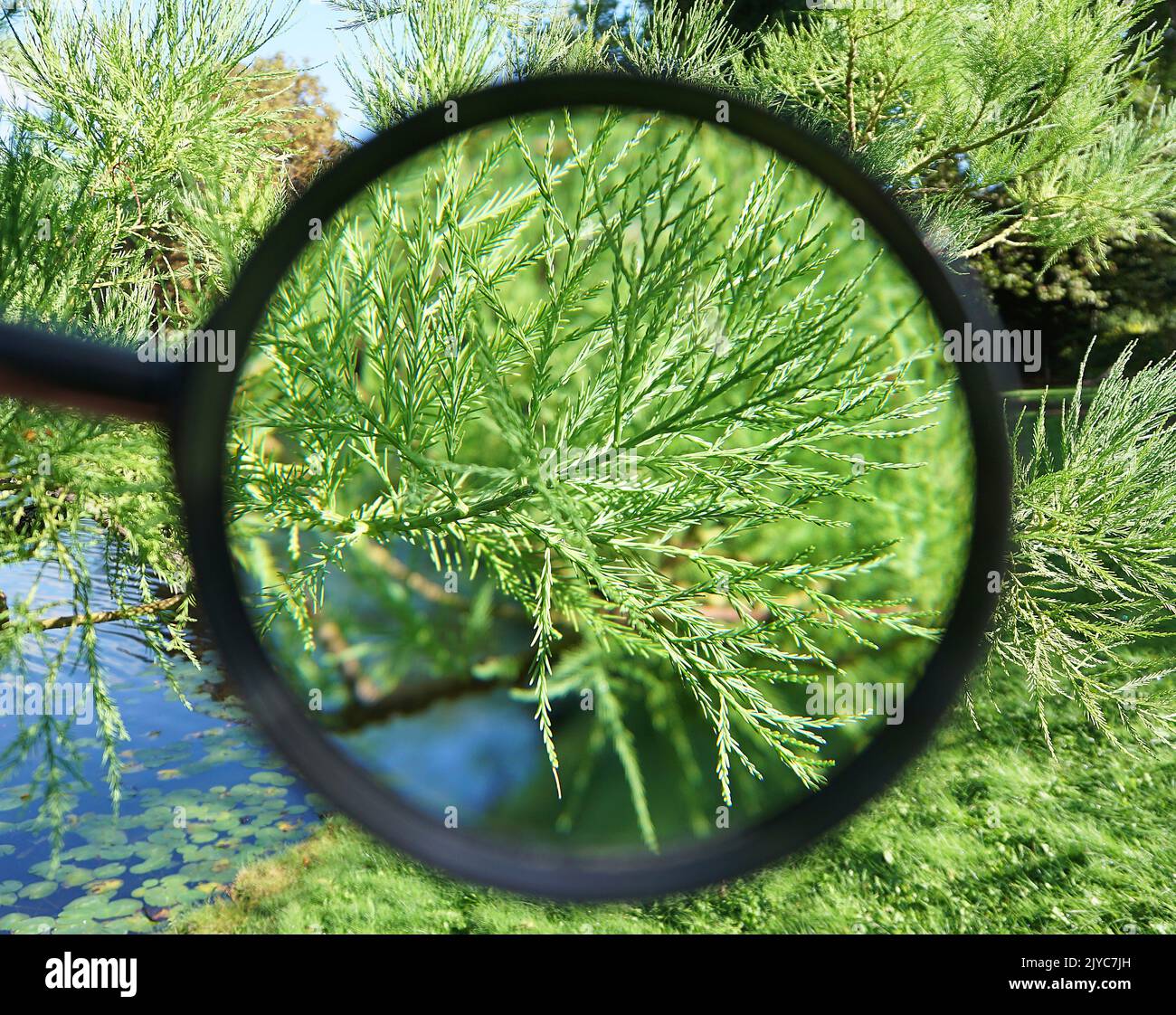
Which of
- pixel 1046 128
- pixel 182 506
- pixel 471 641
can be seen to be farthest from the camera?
pixel 1046 128

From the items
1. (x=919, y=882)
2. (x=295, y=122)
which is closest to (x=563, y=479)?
(x=295, y=122)

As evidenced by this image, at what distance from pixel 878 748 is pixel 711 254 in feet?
2.33

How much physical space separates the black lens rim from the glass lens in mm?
20

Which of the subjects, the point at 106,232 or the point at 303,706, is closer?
the point at 303,706

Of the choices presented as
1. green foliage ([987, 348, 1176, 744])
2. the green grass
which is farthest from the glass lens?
the green grass

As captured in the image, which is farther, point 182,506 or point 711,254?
point 711,254

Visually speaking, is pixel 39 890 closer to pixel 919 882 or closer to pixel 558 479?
pixel 919 882

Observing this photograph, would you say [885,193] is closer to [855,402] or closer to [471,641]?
[855,402]

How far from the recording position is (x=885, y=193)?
28 cm

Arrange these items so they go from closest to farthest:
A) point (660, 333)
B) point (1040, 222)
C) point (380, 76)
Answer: point (660, 333) → point (380, 76) → point (1040, 222)

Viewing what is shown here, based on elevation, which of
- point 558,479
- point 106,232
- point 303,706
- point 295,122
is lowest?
point 303,706

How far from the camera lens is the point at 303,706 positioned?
1.04 feet

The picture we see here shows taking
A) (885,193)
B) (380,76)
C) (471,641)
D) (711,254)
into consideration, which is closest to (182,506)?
(885,193)

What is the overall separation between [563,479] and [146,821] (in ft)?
7.83
